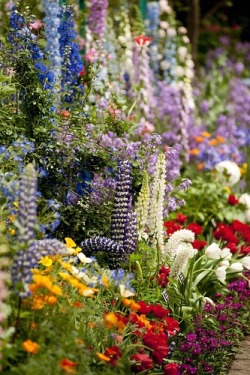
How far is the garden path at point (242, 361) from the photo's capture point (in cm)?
466

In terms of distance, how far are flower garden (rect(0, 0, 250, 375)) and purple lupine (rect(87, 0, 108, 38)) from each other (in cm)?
1

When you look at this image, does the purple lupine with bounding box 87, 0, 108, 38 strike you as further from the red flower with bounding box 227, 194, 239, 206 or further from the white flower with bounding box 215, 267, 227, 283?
the white flower with bounding box 215, 267, 227, 283

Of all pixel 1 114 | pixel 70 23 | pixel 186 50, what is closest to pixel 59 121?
pixel 1 114

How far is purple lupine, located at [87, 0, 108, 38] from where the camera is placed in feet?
25.7

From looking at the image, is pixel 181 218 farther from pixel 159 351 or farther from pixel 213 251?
pixel 159 351

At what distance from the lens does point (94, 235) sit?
203 inches

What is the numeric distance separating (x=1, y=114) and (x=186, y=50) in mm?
5991

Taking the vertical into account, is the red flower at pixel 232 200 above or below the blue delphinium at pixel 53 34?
below

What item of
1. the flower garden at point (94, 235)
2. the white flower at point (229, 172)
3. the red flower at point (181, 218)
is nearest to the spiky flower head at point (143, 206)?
the flower garden at point (94, 235)

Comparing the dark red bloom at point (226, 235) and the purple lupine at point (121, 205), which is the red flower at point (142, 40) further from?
the purple lupine at point (121, 205)

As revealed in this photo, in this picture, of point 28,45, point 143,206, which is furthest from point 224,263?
point 28,45

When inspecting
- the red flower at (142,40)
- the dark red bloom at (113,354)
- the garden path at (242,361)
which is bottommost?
the garden path at (242,361)

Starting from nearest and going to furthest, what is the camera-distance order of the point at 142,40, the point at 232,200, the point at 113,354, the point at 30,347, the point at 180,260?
the point at 30,347
the point at 113,354
the point at 180,260
the point at 232,200
the point at 142,40

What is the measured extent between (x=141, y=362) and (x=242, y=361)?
3.96 ft
